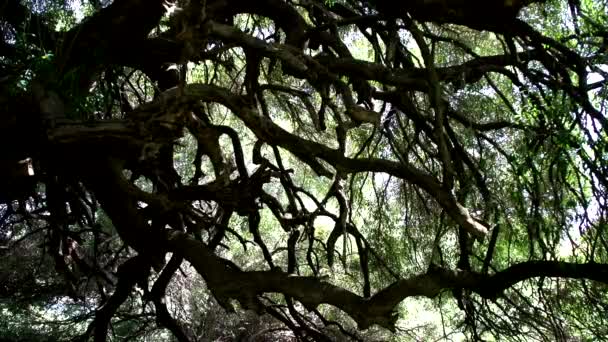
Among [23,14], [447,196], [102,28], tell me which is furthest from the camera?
[23,14]

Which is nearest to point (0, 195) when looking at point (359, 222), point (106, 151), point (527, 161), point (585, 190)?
point (106, 151)

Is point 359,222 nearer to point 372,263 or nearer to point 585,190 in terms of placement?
point 372,263

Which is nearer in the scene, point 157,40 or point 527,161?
point 527,161

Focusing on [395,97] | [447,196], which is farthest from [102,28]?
[447,196]

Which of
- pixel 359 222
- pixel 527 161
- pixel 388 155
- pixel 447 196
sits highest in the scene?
pixel 359 222

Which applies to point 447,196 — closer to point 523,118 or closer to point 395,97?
point 523,118

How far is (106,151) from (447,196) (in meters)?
1.41

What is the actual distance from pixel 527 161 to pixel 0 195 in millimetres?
2305

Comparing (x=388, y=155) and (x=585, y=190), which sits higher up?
(x=388, y=155)

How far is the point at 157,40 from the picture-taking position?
307cm

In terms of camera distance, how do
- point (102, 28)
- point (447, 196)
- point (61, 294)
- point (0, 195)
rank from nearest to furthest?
point (447, 196) → point (102, 28) → point (0, 195) → point (61, 294)

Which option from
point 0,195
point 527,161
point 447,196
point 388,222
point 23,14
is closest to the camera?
point 447,196

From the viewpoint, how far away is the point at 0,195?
122 inches

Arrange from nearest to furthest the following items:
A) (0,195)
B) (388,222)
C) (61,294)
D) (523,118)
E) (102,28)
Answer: (523,118) → (102,28) → (0,195) → (388,222) → (61,294)
